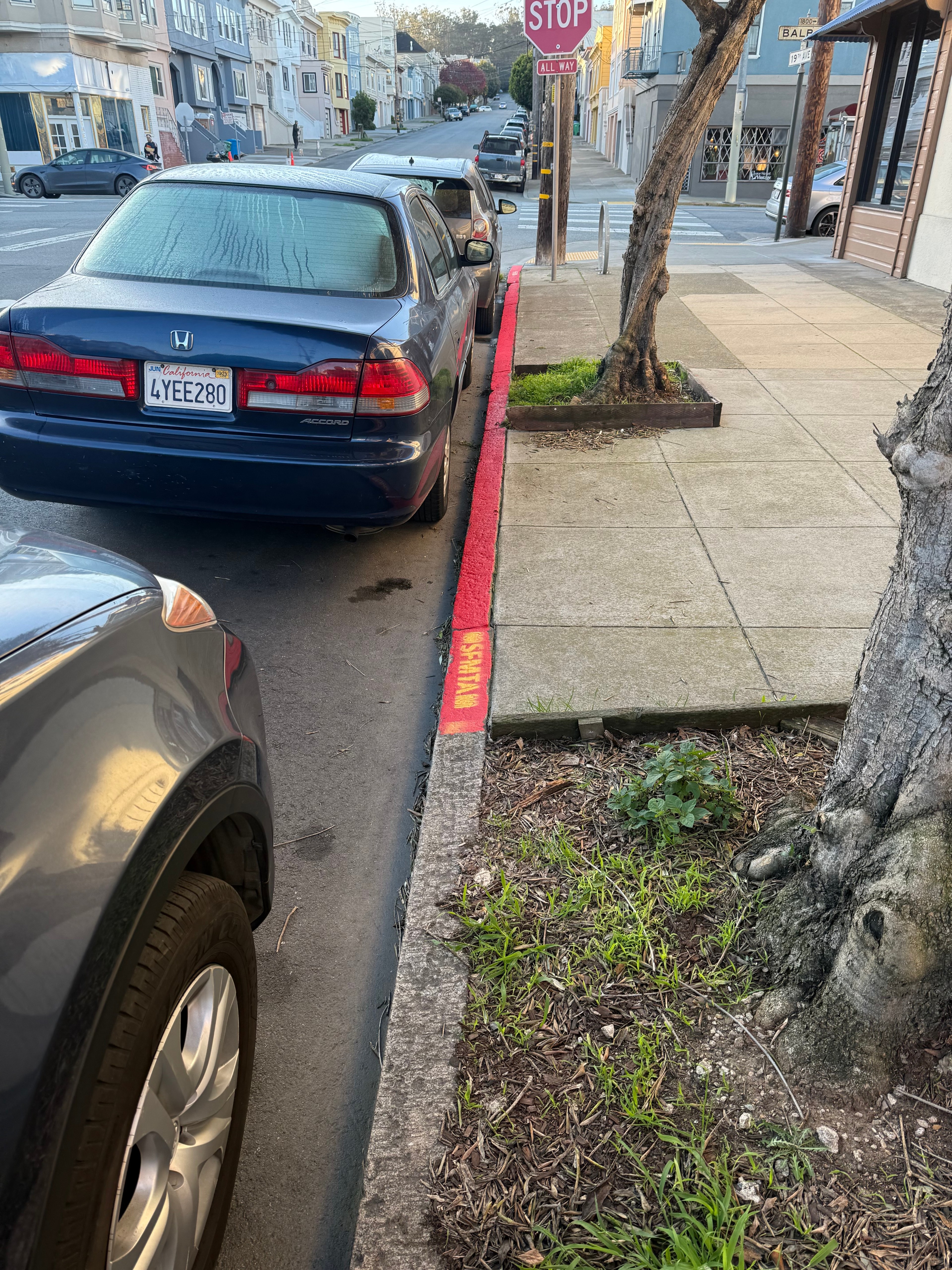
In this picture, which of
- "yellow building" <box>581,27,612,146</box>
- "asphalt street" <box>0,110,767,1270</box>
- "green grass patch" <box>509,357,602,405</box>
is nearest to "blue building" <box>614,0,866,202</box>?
"yellow building" <box>581,27,612,146</box>

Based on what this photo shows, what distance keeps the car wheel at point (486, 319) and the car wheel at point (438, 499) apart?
18.1ft

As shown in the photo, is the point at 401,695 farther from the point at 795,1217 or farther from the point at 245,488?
the point at 795,1217

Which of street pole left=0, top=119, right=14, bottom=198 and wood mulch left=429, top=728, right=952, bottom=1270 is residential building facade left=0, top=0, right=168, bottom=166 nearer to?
street pole left=0, top=119, right=14, bottom=198

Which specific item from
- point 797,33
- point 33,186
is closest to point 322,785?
point 797,33

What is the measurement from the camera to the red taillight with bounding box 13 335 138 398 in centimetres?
402

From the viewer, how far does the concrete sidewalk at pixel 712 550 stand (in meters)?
3.65

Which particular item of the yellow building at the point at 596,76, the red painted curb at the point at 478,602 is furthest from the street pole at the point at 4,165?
the red painted curb at the point at 478,602

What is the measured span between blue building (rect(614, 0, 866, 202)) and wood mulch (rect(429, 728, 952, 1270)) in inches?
1338

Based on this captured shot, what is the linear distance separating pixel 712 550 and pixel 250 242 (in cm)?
266

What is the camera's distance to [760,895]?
2498 millimetres

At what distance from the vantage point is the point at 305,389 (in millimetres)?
4012

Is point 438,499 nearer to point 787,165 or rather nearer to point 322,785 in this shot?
point 322,785

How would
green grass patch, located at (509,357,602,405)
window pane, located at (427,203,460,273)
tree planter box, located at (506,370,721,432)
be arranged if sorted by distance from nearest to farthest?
1. window pane, located at (427,203,460,273)
2. tree planter box, located at (506,370,721,432)
3. green grass patch, located at (509,357,602,405)

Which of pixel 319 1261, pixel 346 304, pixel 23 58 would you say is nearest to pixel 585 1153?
pixel 319 1261
